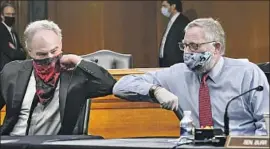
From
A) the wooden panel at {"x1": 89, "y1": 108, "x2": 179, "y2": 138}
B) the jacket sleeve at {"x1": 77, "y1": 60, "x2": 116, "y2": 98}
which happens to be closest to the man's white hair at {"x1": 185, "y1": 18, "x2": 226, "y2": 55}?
the jacket sleeve at {"x1": 77, "y1": 60, "x2": 116, "y2": 98}

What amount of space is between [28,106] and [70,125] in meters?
0.26

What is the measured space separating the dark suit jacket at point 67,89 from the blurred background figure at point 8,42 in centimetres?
354

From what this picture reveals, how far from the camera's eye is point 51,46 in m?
3.99

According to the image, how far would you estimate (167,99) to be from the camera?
3562 mm

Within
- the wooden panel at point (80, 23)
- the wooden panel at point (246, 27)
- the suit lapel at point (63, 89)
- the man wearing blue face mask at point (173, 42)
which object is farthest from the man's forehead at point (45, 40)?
the wooden panel at point (80, 23)

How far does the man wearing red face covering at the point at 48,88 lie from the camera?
156 inches

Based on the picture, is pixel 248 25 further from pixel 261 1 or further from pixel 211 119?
pixel 211 119

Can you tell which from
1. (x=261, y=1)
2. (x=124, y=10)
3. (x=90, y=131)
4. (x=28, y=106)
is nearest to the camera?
(x=28, y=106)

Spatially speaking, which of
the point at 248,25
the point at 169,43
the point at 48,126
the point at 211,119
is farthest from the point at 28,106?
the point at 248,25

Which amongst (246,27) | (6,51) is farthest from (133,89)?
(246,27)

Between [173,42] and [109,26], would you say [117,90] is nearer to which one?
[173,42]

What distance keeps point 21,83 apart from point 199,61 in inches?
37.2

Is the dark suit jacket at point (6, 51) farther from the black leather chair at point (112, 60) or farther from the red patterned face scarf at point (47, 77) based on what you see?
the red patterned face scarf at point (47, 77)

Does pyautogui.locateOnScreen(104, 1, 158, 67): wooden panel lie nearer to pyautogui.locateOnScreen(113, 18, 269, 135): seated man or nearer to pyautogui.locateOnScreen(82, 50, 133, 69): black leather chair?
pyautogui.locateOnScreen(82, 50, 133, 69): black leather chair
